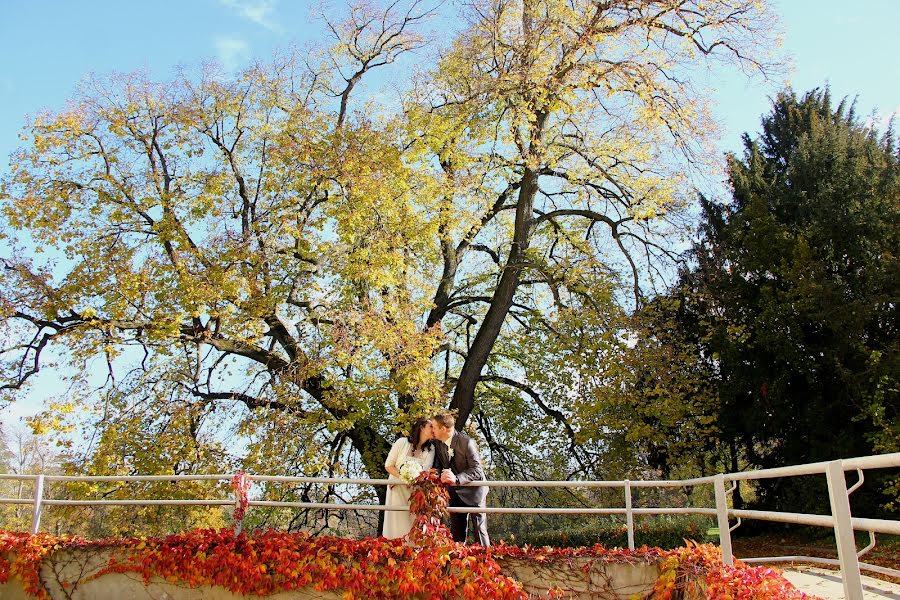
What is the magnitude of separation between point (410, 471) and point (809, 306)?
38.3 ft

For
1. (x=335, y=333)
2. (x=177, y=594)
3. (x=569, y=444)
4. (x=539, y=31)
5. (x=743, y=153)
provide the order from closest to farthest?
(x=177, y=594)
(x=335, y=333)
(x=539, y=31)
(x=569, y=444)
(x=743, y=153)

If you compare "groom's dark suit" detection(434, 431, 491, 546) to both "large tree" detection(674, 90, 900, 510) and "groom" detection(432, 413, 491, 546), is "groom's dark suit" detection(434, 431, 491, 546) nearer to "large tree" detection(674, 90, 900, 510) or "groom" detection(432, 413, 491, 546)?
"groom" detection(432, 413, 491, 546)

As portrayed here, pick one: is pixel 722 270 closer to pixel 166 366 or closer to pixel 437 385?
pixel 437 385

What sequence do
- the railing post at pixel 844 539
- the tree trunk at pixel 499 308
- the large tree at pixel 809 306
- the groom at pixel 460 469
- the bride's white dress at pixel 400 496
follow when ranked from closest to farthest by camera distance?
1. the railing post at pixel 844 539
2. the bride's white dress at pixel 400 496
3. the groom at pixel 460 469
4. the large tree at pixel 809 306
5. the tree trunk at pixel 499 308

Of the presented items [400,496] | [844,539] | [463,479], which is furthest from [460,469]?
[844,539]

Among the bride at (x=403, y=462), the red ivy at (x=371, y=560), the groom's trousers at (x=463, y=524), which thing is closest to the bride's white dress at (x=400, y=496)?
the bride at (x=403, y=462)

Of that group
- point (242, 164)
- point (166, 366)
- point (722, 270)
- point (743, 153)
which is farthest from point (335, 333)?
point (743, 153)

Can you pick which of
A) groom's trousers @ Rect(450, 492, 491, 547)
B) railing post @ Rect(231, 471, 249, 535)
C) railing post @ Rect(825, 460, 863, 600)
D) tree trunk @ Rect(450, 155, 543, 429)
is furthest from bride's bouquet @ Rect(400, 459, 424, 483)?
tree trunk @ Rect(450, 155, 543, 429)

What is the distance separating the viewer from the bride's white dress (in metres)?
6.70

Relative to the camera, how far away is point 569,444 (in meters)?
16.7

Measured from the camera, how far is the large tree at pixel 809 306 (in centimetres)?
1458

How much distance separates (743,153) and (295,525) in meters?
16.2

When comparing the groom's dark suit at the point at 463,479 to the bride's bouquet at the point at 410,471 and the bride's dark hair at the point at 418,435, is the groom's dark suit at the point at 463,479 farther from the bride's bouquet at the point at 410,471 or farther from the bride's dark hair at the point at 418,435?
the bride's bouquet at the point at 410,471

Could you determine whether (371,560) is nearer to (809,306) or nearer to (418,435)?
(418,435)
